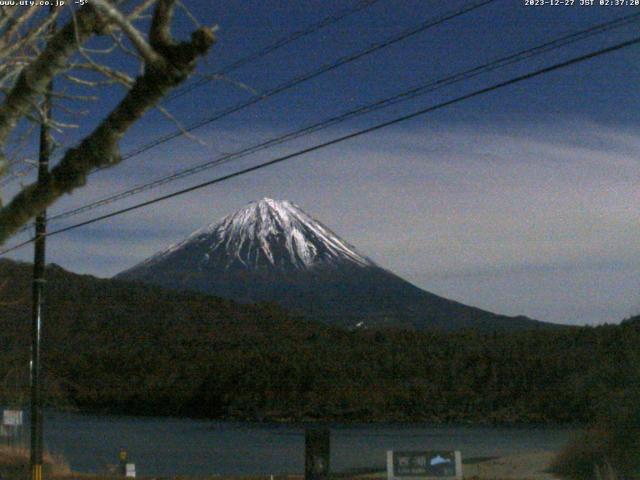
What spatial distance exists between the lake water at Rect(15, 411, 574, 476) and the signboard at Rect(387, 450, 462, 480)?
10981 mm

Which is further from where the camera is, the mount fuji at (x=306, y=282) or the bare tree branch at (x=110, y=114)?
the mount fuji at (x=306, y=282)

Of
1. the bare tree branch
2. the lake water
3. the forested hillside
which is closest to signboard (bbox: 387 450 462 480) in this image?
the lake water

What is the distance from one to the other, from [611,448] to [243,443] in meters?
16.3

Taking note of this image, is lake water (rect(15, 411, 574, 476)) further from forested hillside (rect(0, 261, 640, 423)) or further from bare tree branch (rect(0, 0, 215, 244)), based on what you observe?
bare tree branch (rect(0, 0, 215, 244))

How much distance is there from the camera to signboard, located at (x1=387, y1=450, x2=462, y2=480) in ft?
61.5

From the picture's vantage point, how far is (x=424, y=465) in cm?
1886

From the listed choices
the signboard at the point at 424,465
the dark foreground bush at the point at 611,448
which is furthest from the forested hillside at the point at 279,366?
the signboard at the point at 424,465

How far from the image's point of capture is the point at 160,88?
4.95 meters

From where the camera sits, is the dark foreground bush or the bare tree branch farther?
the dark foreground bush

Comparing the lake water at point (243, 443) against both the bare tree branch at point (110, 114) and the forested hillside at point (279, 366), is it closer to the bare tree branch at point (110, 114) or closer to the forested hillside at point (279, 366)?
the forested hillside at point (279, 366)

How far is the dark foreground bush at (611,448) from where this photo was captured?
2562cm

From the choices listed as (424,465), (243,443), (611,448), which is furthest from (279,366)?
(424,465)

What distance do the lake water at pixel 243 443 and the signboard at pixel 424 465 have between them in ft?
36.0

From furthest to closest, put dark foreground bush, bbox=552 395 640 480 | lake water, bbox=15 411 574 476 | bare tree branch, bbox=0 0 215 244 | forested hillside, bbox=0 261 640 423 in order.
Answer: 1. forested hillside, bbox=0 261 640 423
2. lake water, bbox=15 411 574 476
3. dark foreground bush, bbox=552 395 640 480
4. bare tree branch, bbox=0 0 215 244
